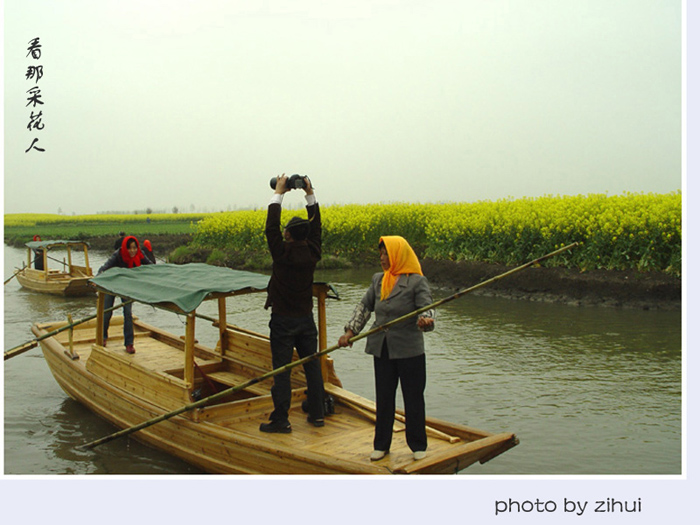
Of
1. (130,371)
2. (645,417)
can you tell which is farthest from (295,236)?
(645,417)

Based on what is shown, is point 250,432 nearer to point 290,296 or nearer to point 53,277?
point 290,296

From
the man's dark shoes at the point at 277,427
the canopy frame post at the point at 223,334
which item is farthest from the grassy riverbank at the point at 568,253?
the man's dark shoes at the point at 277,427

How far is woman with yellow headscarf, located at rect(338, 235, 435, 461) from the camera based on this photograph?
4578mm

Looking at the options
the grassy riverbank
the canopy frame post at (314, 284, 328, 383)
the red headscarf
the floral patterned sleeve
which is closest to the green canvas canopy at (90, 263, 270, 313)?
the canopy frame post at (314, 284, 328, 383)

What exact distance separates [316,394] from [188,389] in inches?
46.1

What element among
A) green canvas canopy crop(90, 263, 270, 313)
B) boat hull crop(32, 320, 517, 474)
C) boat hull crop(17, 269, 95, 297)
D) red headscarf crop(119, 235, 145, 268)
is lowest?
boat hull crop(32, 320, 517, 474)

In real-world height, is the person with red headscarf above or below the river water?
above

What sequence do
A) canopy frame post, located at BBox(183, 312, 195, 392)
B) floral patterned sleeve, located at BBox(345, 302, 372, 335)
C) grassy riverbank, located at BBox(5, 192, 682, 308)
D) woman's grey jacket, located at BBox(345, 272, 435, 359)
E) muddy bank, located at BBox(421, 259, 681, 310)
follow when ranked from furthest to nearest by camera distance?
grassy riverbank, located at BBox(5, 192, 682, 308)
muddy bank, located at BBox(421, 259, 681, 310)
canopy frame post, located at BBox(183, 312, 195, 392)
floral patterned sleeve, located at BBox(345, 302, 372, 335)
woman's grey jacket, located at BBox(345, 272, 435, 359)

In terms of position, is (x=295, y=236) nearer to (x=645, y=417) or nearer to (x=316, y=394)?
(x=316, y=394)

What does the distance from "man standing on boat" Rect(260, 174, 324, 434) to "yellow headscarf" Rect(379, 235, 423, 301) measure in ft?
3.15

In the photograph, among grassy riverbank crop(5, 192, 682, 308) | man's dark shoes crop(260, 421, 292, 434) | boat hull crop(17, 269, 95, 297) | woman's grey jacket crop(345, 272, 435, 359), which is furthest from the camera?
boat hull crop(17, 269, 95, 297)

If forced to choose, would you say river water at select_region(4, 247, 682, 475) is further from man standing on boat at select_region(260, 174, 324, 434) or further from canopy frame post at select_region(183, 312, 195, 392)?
man standing on boat at select_region(260, 174, 324, 434)

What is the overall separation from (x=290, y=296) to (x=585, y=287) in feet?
35.6

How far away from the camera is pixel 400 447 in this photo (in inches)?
199
